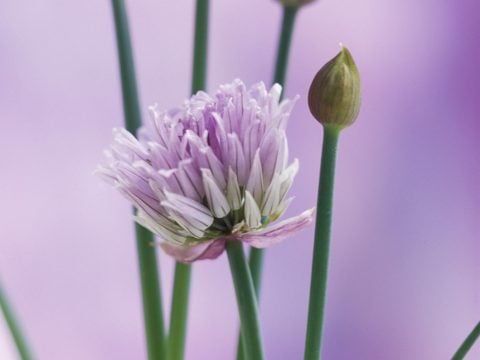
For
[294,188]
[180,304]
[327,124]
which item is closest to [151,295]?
[180,304]

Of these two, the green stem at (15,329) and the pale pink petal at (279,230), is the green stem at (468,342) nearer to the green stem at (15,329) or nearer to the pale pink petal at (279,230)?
the pale pink petal at (279,230)

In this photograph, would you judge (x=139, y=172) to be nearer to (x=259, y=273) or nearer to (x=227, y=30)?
(x=259, y=273)

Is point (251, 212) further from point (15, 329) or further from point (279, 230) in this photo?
point (15, 329)

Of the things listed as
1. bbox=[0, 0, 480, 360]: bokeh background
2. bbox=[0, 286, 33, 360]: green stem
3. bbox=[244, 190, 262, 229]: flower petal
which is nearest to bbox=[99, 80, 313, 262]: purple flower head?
bbox=[244, 190, 262, 229]: flower petal

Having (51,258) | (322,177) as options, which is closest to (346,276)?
(51,258)

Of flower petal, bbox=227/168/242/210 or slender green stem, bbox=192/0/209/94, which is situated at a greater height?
slender green stem, bbox=192/0/209/94

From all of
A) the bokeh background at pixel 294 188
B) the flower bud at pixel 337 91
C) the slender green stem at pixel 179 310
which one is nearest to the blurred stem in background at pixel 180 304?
the slender green stem at pixel 179 310

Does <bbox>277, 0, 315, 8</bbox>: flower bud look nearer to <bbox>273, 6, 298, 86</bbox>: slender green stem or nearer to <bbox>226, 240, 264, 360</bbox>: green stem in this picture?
<bbox>273, 6, 298, 86</bbox>: slender green stem
